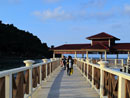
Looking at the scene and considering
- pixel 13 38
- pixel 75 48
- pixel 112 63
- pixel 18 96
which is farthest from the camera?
pixel 13 38

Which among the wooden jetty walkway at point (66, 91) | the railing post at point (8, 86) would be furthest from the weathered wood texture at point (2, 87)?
the wooden jetty walkway at point (66, 91)

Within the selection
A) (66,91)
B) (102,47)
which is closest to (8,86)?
(66,91)

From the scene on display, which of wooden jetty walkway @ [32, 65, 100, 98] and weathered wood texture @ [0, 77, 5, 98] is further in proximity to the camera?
wooden jetty walkway @ [32, 65, 100, 98]

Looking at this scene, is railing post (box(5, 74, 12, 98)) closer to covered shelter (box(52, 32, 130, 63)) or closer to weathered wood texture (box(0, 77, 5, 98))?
weathered wood texture (box(0, 77, 5, 98))

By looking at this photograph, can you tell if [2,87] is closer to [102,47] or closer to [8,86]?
[8,86]

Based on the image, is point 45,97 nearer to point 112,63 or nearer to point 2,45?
point 112,63

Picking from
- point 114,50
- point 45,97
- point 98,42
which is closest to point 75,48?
point 98,42

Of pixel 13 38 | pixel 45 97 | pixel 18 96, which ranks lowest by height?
pixel 45 97

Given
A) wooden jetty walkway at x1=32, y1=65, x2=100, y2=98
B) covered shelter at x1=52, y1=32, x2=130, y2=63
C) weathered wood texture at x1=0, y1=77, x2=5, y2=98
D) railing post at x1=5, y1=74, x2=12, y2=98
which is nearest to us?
weathered wood texture at x1=0, y1=77, x2=5, y2=98

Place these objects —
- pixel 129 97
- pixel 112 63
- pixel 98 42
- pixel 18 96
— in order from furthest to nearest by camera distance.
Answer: pixel 98 42 < pixel 112 63 < pixel 18 96 < pixel 129 97

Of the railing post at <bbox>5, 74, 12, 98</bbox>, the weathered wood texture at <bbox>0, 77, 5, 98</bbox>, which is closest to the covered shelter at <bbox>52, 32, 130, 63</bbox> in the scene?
the railing post at <bbox>5, 74, 12, 98</bbox>

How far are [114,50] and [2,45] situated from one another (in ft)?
189

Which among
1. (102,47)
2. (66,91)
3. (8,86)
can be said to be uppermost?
(102,47)

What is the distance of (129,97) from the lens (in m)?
3.07
